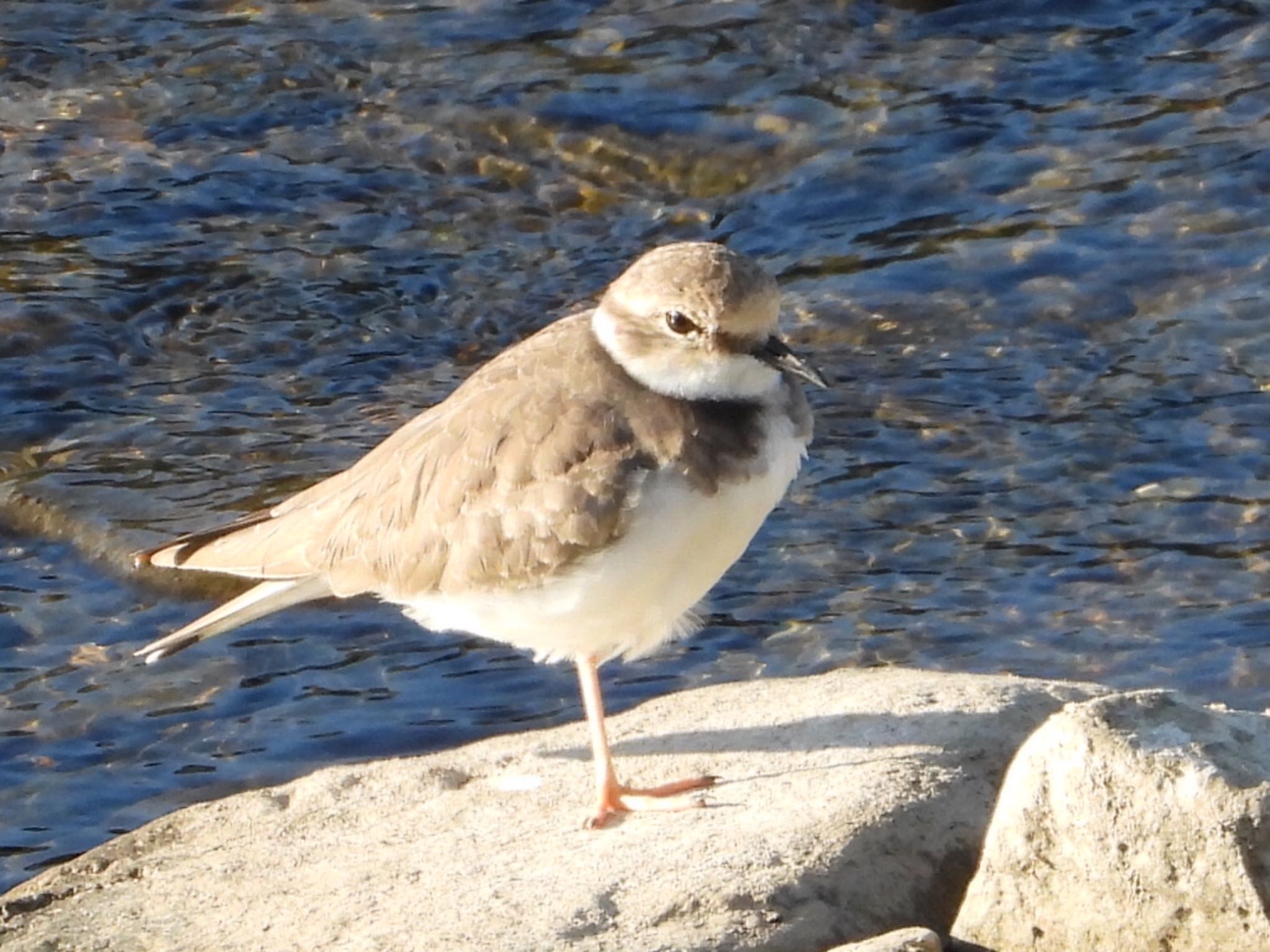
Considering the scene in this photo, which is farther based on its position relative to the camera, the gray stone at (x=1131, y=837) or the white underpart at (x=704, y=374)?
the white underpart at (x=704, y=374)

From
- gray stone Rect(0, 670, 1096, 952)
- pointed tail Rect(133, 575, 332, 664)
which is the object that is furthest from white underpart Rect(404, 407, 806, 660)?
pointed tail Rect(133, 575, 332, 664)

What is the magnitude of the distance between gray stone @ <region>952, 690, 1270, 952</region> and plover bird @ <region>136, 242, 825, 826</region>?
1.13m

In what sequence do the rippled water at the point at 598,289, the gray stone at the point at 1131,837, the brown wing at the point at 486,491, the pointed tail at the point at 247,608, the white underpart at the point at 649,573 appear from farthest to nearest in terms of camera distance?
the rippled water at the point at 598,289, the pointed tail at the point at 247,608, the brown wing at the point at 486,491, the white underpart at the point at 649,573, the gray stone at the point at 1131,837

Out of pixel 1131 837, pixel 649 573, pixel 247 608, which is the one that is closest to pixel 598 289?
pixel 247 608

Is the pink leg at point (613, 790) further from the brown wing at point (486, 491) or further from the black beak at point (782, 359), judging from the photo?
the black beak at point (782, 359)

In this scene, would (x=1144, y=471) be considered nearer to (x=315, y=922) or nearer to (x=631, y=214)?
(x=631, y=214)

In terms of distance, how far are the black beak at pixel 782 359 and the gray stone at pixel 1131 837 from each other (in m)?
1.22

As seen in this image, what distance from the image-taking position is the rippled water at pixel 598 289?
24.5 feet

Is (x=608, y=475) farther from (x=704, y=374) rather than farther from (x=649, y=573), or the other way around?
(x=704, y=374)

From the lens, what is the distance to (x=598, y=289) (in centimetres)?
1016

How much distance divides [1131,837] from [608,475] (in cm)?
169

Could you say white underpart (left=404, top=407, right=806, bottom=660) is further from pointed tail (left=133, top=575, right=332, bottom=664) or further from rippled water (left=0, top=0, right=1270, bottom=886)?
rippled water (left=0, top=0, right=1270, bottom=886)

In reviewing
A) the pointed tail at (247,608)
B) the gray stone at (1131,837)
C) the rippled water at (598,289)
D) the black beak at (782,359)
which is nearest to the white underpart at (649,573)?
the black beak at (782,359)

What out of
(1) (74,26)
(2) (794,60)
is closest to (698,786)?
(2) (794,60)
